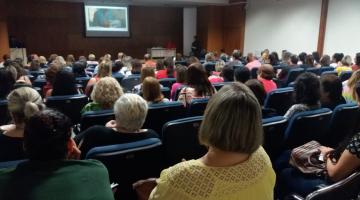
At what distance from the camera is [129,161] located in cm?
176

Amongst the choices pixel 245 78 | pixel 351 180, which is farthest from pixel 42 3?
pixel 351 180

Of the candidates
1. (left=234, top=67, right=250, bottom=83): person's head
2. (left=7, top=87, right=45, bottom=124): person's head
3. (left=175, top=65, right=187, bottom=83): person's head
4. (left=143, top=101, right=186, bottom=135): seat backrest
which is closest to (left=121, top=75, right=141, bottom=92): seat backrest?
(left=175, top=65, right=187, bottom=83): person's head

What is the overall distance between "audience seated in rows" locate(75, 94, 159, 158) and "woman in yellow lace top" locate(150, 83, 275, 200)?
1.02 metres

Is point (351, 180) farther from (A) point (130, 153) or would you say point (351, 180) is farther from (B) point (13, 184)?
(B) point (13, 184)

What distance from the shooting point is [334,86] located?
2814 mm

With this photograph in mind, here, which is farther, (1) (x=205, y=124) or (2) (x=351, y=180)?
(2) (x=351, y=180)

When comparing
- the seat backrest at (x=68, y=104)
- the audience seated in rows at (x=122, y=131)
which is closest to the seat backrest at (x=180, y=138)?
the audience seated in rows at (x=122, y=131)

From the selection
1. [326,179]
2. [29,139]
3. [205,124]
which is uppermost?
[205,124]

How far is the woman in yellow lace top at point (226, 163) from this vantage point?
40.9 inches

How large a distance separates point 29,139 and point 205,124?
771 mm

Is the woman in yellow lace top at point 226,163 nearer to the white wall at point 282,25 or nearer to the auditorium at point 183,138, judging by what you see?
the auditorium at point 183,138

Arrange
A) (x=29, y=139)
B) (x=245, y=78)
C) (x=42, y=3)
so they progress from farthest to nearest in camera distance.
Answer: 1. (x=42, y=3)
2. (x=245, y=78)
3. (x=29, y=139)

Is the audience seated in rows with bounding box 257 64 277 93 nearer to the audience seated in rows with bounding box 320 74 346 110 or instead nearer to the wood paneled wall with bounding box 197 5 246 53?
the audience seated in rows with bounding box 320 74 346 110

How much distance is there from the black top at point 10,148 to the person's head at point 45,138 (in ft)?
3.05
